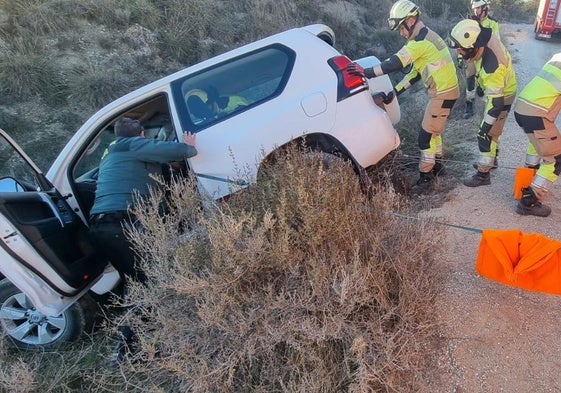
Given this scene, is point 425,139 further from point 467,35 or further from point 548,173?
point 548,173

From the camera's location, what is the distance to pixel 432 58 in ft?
15.2

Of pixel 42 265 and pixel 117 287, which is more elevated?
pixel 42 265

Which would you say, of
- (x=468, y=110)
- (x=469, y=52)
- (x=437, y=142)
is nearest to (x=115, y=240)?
(x=437, y=142)

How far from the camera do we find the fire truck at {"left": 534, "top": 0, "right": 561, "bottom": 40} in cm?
1478

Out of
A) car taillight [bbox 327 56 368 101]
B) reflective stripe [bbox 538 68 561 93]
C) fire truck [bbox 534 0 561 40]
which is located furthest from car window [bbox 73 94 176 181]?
fire truck [bbox 534 0 561 40]

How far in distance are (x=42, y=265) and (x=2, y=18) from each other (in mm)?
8215

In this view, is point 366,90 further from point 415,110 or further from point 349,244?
point 415,110

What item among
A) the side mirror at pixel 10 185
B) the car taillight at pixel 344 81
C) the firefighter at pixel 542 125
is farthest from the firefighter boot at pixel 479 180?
the side mirror at pixel 10 185

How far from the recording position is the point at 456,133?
6395mm

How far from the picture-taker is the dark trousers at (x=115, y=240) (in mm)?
3271

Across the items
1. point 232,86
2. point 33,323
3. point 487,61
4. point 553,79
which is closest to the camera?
point 33,323

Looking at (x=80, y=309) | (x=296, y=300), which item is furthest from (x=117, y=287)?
(x=296, y=300)

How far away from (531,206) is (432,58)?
5.66ft

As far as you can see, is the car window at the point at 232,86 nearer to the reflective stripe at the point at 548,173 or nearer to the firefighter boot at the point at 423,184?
the firefighter boot at the point at 423,184
